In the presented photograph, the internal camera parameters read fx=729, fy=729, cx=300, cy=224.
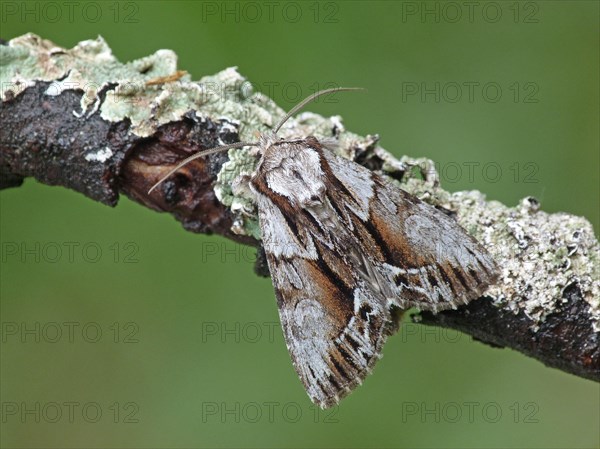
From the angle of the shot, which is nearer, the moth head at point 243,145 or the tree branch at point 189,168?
the tree branch at point 189,168

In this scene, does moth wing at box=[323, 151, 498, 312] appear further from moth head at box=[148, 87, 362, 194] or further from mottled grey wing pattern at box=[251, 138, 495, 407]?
moth head at box=[148, 87, 362, 194]

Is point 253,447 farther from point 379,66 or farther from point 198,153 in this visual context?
point 379,66

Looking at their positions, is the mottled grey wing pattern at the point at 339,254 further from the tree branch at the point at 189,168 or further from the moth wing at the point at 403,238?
the tree branch at the point at 189,168

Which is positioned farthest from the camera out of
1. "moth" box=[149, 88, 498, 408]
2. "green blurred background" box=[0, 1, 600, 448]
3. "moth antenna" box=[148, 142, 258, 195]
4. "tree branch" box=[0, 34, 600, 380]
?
"green blurred background" box=[0, 1, 600, 448]

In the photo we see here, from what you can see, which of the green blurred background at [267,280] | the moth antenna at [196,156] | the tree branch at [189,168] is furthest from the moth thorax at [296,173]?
the green blurred background at [267,280]

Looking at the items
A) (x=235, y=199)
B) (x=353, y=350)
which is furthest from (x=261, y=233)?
(x=353, y=350)

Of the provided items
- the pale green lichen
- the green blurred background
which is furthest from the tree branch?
the green blurred background
